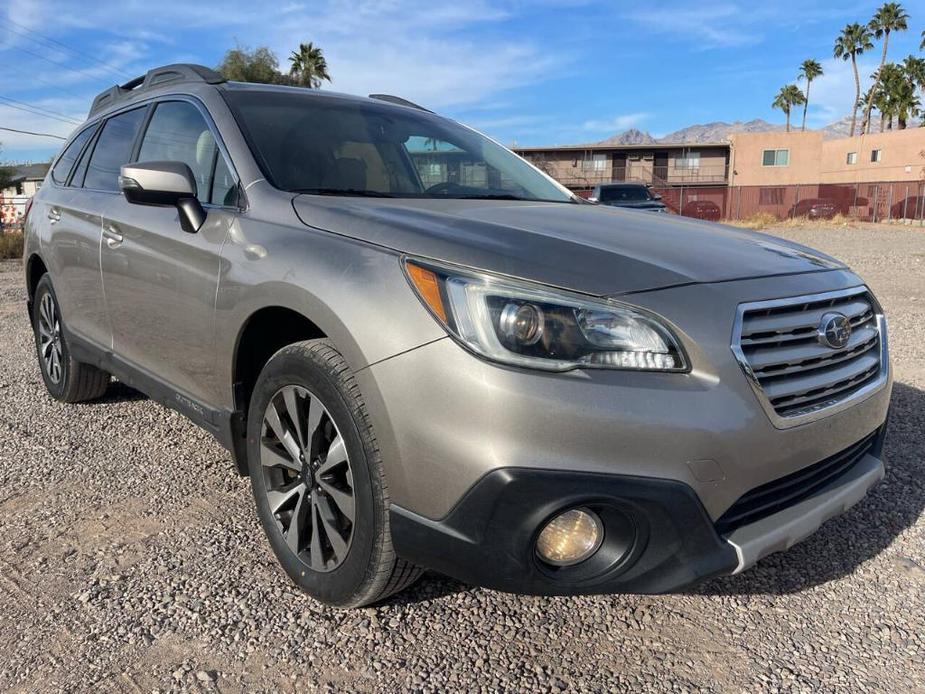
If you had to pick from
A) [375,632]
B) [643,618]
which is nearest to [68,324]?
[375,632]

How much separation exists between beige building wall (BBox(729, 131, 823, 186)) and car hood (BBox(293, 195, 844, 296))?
1992 inches

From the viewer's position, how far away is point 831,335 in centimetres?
216

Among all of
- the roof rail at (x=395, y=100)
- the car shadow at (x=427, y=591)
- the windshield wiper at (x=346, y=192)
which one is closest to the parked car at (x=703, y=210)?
the roof rail at (x=395, y=100)

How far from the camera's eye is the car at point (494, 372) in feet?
5.85

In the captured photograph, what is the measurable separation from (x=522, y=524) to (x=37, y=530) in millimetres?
2193

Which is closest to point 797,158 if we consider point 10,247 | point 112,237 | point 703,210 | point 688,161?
point 688,161

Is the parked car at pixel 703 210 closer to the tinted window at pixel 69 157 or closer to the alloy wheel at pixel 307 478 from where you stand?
the tinted window at pixel 69 157

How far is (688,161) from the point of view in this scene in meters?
50.2

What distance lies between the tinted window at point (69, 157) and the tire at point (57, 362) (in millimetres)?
633

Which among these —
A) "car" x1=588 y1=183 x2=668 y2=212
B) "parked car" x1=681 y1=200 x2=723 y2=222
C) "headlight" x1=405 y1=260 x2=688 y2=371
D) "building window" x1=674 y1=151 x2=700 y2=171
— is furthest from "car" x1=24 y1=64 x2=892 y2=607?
"building window" x1=674 y1=151 x2=700 y2=171

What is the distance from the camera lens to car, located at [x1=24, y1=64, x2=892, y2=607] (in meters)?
1.78

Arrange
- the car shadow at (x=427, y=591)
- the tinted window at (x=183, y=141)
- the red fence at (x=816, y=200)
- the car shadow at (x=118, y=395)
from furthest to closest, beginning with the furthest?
the red fence at (x=816, y=200) → the car shadow at (x=118, y=395) → the tinted window at (x=183, y=141) → the car shadow at (x=427, y=591)

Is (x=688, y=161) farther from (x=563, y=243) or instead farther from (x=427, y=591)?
(x=427, y=591)

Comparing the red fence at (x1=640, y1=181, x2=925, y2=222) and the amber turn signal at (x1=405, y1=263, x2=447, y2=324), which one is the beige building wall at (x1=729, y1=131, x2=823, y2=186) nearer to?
the red fence at (x1=640, y1=181, x2=925, y2=222)
